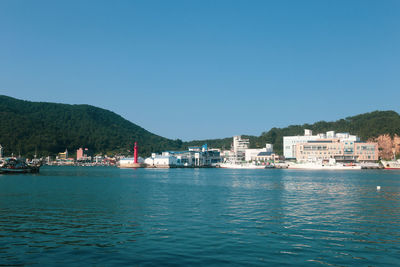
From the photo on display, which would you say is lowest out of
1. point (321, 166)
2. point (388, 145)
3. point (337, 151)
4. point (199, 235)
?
point (321, 166)

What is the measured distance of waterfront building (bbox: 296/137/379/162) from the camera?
165875 mm

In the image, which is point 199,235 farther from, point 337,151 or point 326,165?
point 337,151

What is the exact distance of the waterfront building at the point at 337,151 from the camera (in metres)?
166

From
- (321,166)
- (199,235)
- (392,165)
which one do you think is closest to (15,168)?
(199,235)

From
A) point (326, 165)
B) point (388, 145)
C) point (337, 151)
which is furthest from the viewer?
point (388, 145)

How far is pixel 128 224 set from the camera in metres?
20.1

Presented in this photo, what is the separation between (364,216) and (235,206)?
939 centimetres

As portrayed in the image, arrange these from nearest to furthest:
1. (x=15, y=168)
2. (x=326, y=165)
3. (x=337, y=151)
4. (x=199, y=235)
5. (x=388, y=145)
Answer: (x=199, y=235)
(x=15, y=168)
(x=326, y=165)
(x=337, y=151)
(x=388, y=145)

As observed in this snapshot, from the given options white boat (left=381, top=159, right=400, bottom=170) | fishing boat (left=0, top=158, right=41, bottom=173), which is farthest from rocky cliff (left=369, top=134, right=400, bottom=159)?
fishing boat (left=0, top=158, right=41, bottom=173)

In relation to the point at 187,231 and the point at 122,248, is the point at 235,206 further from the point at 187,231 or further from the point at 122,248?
the point at 122,248

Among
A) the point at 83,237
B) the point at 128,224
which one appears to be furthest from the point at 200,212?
the point at 83,237

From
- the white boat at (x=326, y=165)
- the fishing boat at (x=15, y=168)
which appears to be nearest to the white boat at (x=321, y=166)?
the white boat at (x=326, y=165)

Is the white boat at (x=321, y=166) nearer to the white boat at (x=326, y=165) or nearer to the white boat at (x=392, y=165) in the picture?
the white boat at (x=326, y=165)

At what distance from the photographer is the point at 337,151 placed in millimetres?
169625
